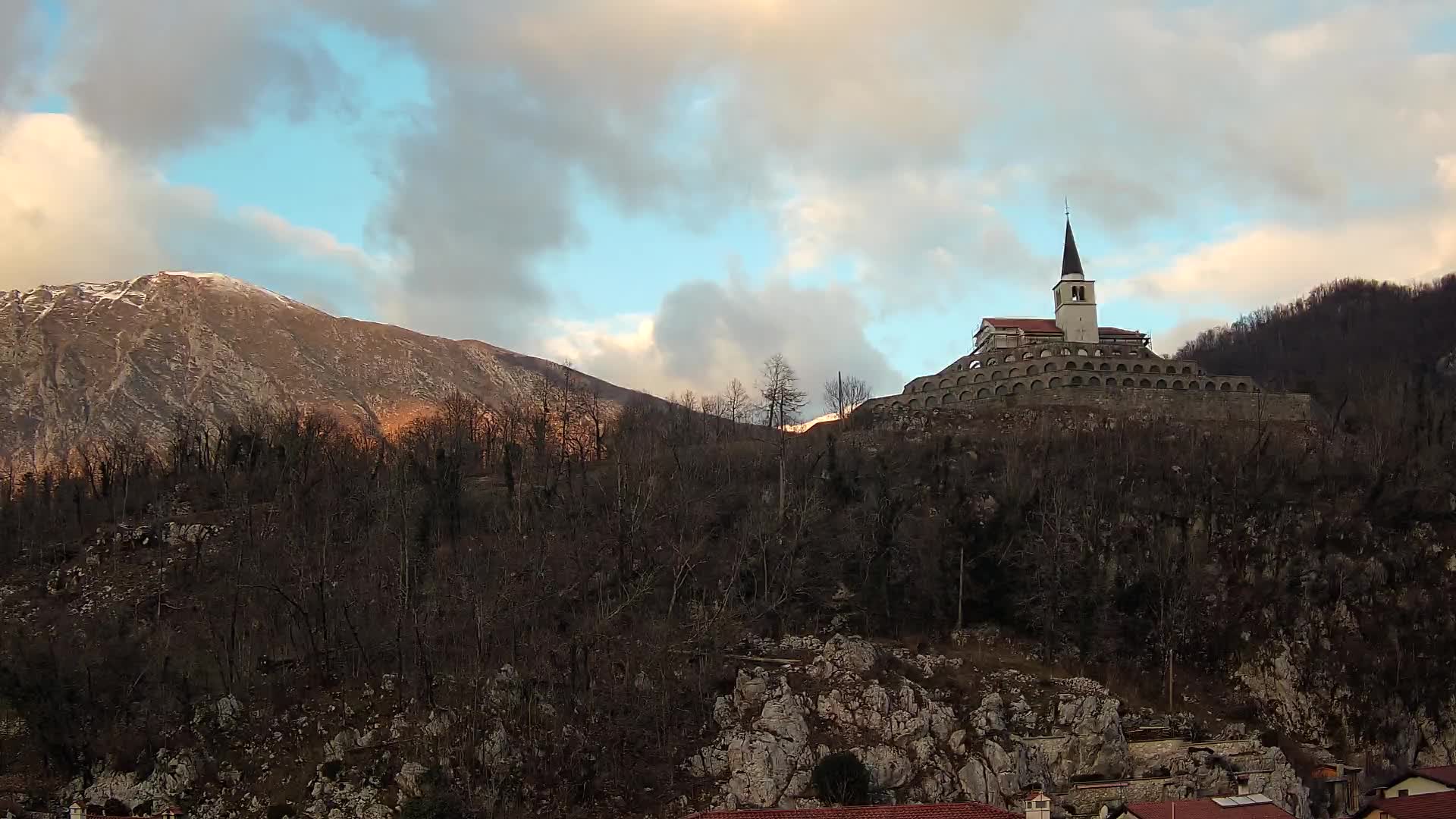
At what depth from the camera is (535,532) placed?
2287 inches

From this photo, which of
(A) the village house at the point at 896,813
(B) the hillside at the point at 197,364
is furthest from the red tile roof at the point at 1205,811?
(B) the hillside at the point at 197,364

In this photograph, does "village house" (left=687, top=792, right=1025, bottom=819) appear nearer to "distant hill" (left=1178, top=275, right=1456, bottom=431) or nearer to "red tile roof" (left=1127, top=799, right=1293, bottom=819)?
"red tile roof" (left=1127, top=799, right=1293, bottom=819)

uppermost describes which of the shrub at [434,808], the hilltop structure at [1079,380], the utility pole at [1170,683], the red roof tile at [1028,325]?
the red roof tile at [1028,325]

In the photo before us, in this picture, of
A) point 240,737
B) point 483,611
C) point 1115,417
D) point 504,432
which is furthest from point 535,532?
point 1115,417

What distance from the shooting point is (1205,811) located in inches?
1394

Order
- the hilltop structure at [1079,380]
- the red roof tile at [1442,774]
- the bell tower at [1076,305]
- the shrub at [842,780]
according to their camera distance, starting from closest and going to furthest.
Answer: the shrub at [842,780] → the red roof tile at [1442,774] → the hilltop structure at [1079,380] → the bell tower at [1076,305]

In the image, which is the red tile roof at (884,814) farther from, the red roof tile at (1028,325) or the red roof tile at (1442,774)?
the red roof tile at (1028,325)

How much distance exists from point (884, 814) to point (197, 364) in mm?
131625

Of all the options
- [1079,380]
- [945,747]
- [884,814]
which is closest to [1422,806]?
[945,747]

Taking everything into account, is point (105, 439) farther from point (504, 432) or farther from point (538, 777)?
point (538, 777)

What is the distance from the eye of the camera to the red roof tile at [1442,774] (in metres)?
41.9

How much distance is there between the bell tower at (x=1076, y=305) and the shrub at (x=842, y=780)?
56.5 m

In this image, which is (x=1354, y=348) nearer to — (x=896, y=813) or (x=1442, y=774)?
(x=1442, y=774)

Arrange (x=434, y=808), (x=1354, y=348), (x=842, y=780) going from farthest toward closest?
(x=1354, y=348), (x=842, y=780), (x=434, y=808)
